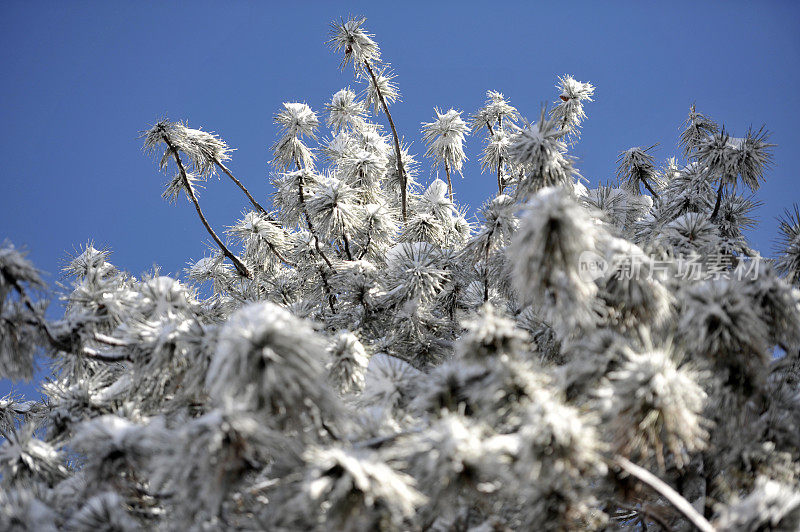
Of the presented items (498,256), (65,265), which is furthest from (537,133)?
(65,265)

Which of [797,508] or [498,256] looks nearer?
[797,508]

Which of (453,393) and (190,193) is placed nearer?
(453,393)

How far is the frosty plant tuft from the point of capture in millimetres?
1597

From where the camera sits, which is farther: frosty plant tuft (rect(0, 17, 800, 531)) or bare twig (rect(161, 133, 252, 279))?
bare twig (rect(161, 133, 252, 279))

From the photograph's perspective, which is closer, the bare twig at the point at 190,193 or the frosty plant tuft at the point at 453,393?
the frosty plant tuft at the point at 453,393

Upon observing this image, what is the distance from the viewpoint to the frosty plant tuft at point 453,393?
5.24 ft

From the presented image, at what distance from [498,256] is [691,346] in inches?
49.4

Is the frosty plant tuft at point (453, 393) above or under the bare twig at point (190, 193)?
under

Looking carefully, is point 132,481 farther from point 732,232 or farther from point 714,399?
point 732,232

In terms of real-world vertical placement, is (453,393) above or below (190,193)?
below

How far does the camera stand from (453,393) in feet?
6.29

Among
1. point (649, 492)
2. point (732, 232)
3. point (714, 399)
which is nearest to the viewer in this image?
point (714, 399)

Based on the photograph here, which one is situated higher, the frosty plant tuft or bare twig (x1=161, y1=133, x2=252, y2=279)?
bare twig (x1=161, y1=133, x2=252, y2=279)

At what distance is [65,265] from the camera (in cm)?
455
